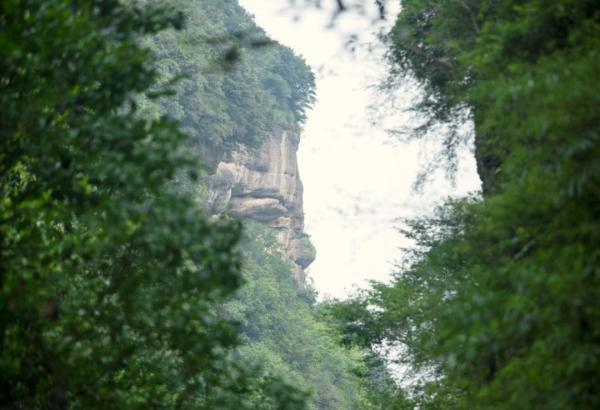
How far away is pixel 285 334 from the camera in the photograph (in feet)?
167

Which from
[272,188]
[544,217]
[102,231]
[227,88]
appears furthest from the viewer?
[272,188]

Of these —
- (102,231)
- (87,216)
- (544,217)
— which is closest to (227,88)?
(102,231)

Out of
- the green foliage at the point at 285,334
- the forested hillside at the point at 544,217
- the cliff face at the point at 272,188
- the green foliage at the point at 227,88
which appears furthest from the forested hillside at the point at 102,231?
the cliff face at the point at 272,188

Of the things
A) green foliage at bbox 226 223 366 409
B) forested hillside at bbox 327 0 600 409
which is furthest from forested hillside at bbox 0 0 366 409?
green foliage at bbox 226 223 366 409

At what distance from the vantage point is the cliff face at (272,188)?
54250mm

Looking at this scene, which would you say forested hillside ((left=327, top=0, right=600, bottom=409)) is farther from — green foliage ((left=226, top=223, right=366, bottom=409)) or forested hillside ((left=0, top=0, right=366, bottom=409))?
green foliage ((left=226, top=223, right=366, bottom=409))

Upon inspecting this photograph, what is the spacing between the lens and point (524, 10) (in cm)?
765

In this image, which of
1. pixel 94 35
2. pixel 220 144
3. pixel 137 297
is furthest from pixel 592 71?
pixel 220 144

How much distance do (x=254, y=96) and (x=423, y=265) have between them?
3831 cm

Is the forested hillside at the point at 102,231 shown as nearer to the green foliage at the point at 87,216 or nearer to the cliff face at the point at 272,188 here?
the green foliage at the point at 87,216

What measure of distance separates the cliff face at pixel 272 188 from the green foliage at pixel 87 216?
1755 inches

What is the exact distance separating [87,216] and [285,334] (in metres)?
44.9

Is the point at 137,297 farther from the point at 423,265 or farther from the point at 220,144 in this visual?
the point at 220,144

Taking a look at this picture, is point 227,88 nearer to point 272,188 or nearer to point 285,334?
point 272,188
